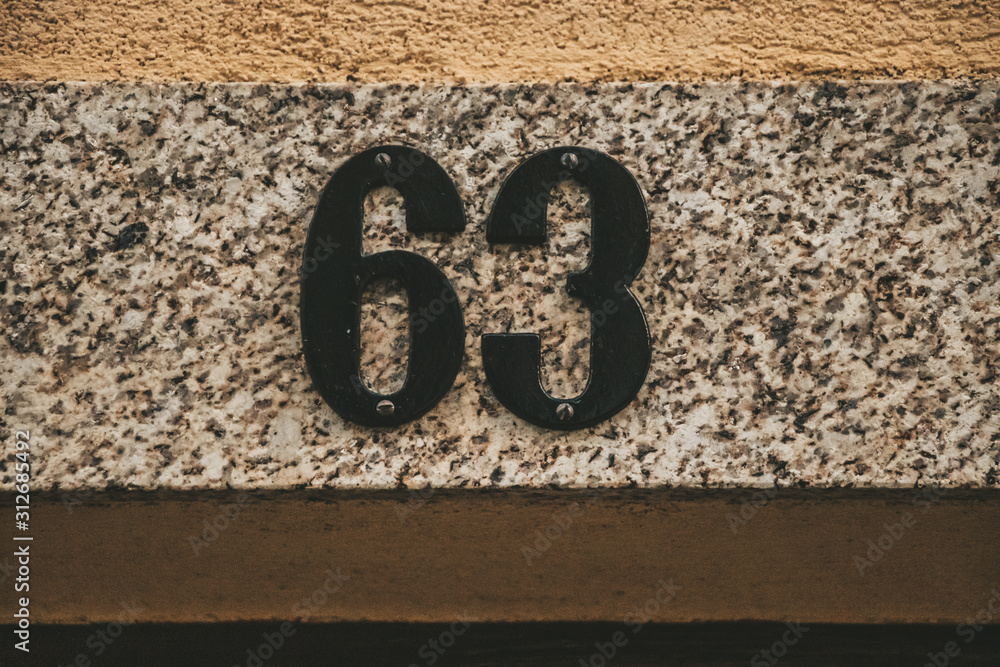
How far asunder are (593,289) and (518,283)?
114 millimetres

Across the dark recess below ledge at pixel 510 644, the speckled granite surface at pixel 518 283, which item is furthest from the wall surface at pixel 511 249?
the dark recess below ledge at pixel 510 644

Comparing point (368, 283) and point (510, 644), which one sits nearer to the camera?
point (368, 283)

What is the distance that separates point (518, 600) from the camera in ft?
3.10

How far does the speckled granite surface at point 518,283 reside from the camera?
31.1 inches

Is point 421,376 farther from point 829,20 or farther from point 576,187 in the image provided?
point 829,20

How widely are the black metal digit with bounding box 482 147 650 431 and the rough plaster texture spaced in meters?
0.19

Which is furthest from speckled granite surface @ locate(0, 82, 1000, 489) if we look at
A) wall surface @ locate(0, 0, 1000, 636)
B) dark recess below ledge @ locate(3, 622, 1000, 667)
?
dark recess below ledge @ locate(3, 622, 1000, 667)

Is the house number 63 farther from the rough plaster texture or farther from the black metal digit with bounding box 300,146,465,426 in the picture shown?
the rough plaster texture

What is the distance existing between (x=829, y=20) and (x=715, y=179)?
1.13 ft

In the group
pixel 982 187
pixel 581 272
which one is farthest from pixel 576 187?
pixel 982 187

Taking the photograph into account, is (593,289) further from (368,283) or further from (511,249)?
(368,283)

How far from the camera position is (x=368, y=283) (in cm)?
80

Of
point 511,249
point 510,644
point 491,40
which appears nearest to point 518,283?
point 511,249

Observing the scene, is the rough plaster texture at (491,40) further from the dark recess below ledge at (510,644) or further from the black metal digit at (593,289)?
the dark recess below ledge at (510,644)
